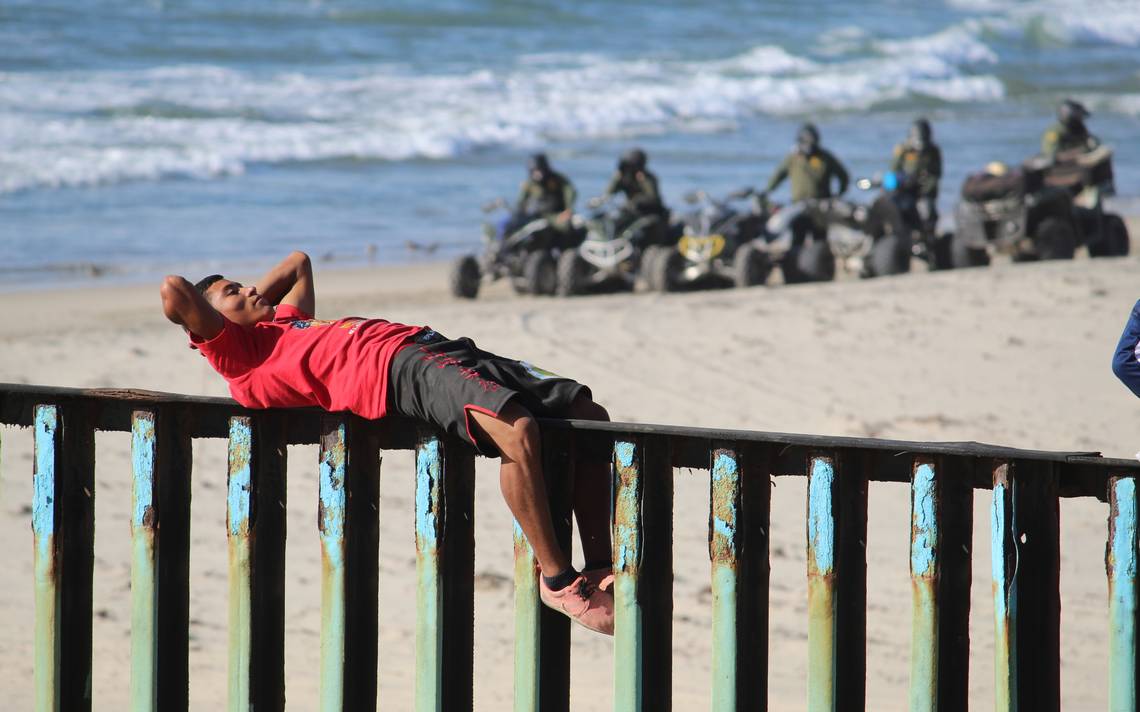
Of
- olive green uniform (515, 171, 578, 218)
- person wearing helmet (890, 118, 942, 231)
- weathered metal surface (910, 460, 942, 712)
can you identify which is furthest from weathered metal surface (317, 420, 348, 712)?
person wearing helmet (890, 118, 942, 231)

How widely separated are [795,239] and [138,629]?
11.2m

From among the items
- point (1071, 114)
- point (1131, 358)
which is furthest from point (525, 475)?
point (1071, 114)

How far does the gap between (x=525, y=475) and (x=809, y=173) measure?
38.3 ft

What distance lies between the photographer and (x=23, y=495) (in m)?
7.08

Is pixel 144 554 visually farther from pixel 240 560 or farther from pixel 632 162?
pixel 632 162

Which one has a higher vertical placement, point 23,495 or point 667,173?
point 667,173

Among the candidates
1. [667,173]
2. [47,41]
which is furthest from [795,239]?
[47,41]

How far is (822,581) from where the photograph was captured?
329 centimetres

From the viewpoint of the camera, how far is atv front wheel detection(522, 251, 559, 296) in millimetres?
13211

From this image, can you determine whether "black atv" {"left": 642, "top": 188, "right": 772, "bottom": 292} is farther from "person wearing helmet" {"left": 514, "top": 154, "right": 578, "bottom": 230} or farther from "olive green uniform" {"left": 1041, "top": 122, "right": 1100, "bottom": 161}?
"olive green uniform" {"left": 1041, "top": 122, "right": 1100, "bottom": 161}

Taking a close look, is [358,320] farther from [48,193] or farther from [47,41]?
[47,41]

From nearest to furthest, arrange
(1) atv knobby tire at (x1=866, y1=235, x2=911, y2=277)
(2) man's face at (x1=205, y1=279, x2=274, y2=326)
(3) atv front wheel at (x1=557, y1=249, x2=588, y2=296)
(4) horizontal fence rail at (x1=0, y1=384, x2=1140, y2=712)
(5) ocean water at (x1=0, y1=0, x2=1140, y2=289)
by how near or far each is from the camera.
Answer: (4) horizontal fence rail at (x1=0, y1=384, x2=1140, y2=712) < (2) man's face at (x1=205, y1=279, x2=274, y2=326) < (3) atv front wheel at (x1=557, y1=249, x2=588, y2=296) < (1) atv knobby tire at (x1=866, y1=235, x2=911, y2=277) < (5) ocean water at (x1=0, y1=0, x2=1140, y2=289)

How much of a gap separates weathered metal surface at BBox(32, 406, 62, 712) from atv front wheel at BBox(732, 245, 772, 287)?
1007 centimetres

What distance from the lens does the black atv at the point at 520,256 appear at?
13227 mm
